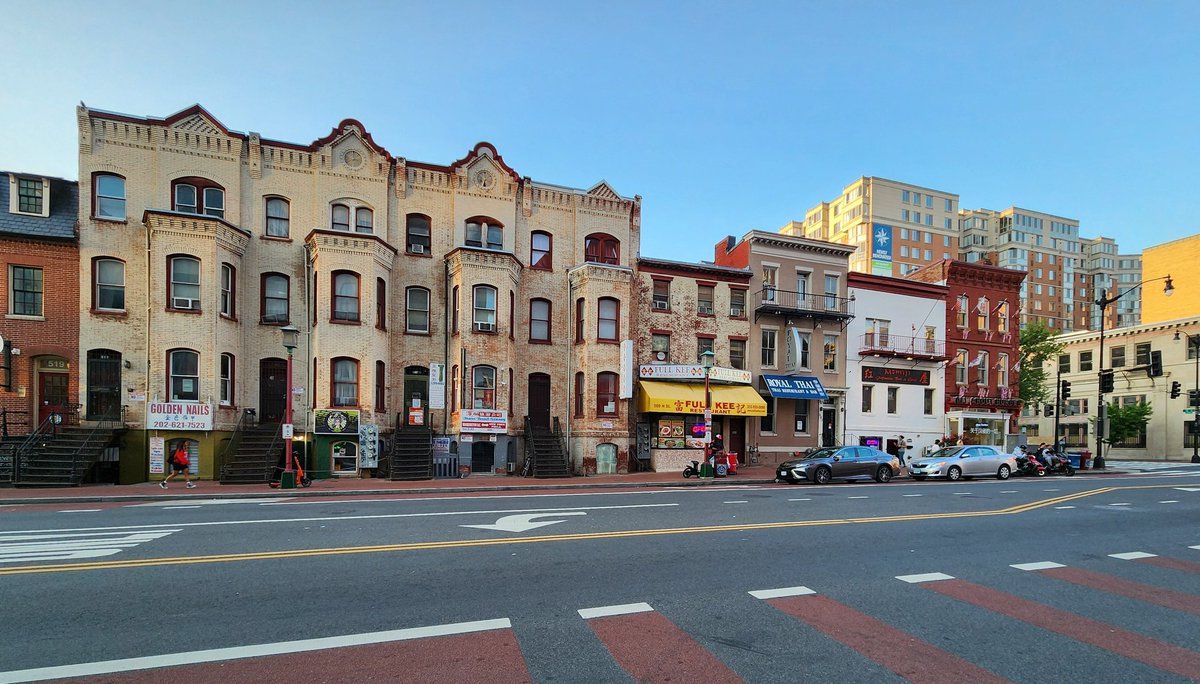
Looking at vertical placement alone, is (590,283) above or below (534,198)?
below

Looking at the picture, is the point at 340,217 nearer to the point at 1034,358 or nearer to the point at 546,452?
the point at 546,452

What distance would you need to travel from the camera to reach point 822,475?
21.2m

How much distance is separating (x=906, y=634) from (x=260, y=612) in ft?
21.3

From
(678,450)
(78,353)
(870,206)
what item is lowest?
(678,450)

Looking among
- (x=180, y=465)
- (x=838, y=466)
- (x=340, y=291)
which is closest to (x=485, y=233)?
(x=340, y=291)

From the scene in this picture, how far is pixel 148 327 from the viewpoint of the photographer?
1980 centimetres

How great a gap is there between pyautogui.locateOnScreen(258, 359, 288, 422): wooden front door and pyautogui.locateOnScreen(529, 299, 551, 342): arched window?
981 cm

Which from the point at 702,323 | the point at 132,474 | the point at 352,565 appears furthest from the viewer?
the point at 702,323

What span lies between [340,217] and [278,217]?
7.26ft

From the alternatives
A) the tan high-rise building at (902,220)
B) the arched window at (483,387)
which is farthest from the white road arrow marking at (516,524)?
the tan high-rise building at (902,220)

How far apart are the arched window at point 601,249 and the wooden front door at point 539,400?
19.1 ft

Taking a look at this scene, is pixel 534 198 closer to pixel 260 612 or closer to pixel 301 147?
pixel 301 147

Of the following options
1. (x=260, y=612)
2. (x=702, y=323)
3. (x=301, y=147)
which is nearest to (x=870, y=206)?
(x=702, y=323)

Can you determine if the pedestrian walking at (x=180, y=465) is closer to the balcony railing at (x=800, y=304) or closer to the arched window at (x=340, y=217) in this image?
the arched window at (x=340, y=217)
